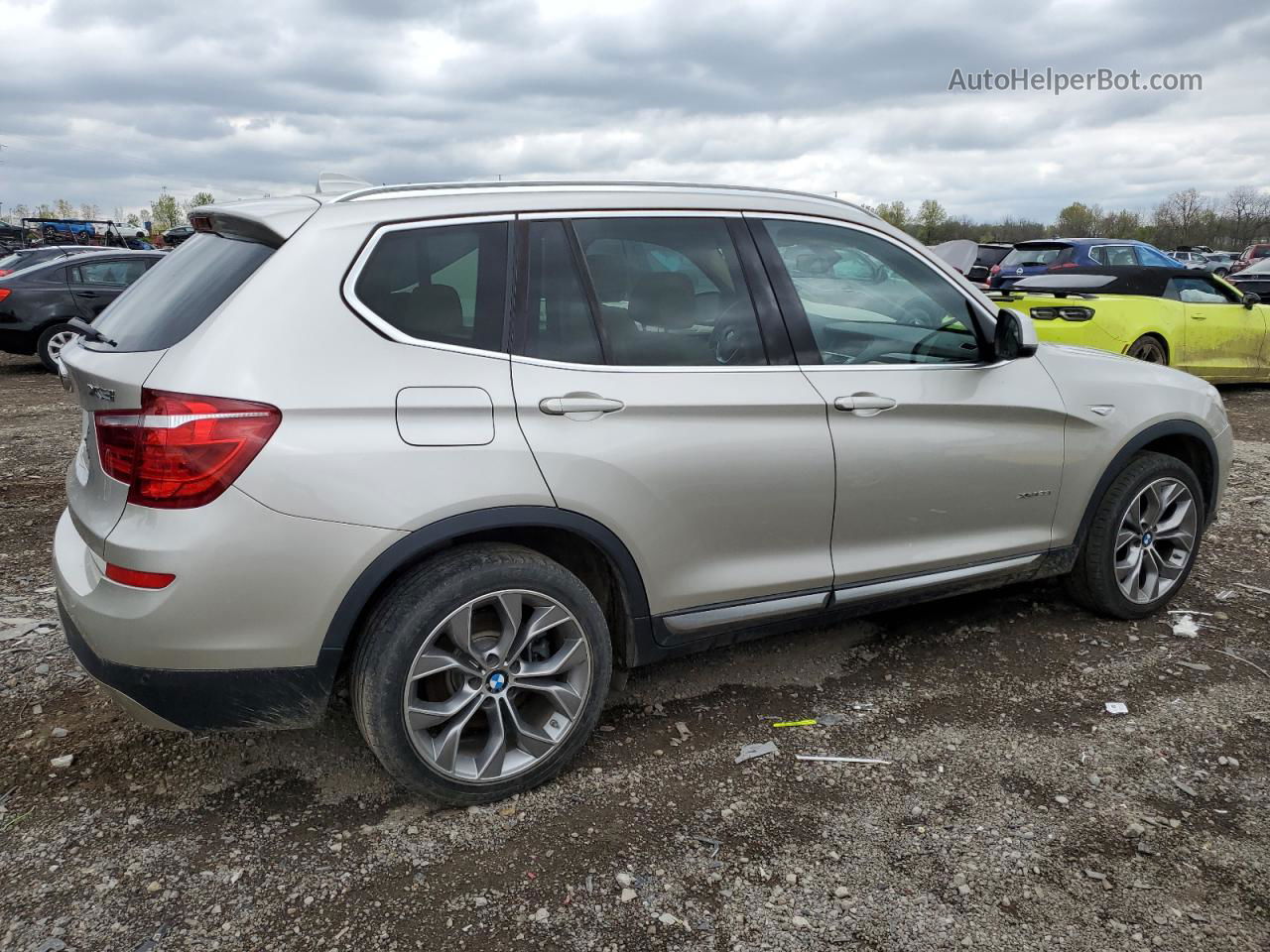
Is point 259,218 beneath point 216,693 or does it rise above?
above

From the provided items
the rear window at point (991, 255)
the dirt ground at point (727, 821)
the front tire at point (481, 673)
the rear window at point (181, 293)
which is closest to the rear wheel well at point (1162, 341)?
the dirt ground at point (727, 821)

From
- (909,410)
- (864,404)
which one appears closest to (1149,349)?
(909,410)

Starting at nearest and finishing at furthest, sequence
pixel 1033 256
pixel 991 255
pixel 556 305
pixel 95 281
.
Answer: pixel 556 305 < pixel 95 281 < pixel 1033 256 < pixel 991 255

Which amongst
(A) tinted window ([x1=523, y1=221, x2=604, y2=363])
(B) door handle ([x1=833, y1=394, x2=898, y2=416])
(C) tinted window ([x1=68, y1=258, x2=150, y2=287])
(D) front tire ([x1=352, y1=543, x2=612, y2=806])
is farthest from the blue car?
(D) front tire ([x1=352, y1=543, x2=612, y2=806])

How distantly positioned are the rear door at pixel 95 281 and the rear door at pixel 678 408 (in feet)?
36.2

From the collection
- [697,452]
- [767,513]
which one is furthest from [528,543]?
[767,513]

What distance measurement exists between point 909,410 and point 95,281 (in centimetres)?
1211

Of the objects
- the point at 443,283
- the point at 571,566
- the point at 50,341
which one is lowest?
the point at 50,341

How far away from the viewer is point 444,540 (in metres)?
2.54

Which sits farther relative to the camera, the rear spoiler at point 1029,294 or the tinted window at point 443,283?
the rear spoiler at point 1029,294

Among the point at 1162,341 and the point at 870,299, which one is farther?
the point at 1162,341

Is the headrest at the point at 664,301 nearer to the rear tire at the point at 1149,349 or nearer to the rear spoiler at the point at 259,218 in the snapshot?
the rear spoiler at the point at 259,218

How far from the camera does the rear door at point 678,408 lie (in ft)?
8.91

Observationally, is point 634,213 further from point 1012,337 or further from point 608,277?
point 1012,337
